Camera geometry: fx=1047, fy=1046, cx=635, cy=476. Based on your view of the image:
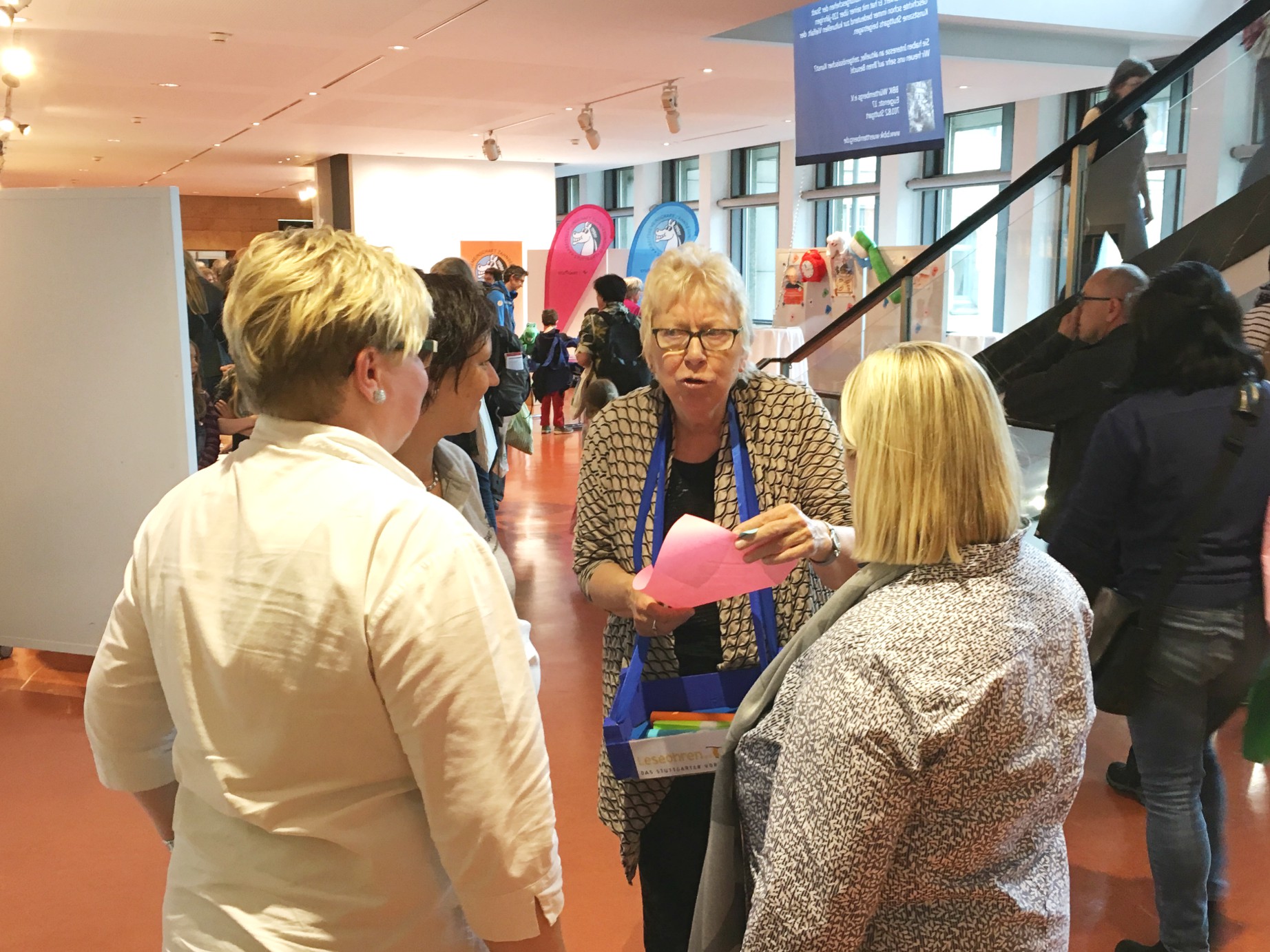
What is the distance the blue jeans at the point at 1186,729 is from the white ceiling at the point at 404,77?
5.66m

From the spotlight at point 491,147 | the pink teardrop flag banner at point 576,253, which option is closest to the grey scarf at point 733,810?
the spotlight at point 491,147

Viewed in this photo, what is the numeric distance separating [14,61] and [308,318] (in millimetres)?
8360

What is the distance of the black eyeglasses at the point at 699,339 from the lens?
1.97m

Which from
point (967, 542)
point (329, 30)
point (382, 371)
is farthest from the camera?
point (329, 30)

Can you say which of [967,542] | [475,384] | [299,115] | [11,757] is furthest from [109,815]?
[299,115]

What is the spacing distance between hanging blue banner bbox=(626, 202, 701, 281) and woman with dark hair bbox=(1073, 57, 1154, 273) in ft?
38.9

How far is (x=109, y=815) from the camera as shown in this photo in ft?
11.5

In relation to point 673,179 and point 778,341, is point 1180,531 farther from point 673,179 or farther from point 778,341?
point 673,179

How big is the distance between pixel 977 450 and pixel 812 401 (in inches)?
26.9

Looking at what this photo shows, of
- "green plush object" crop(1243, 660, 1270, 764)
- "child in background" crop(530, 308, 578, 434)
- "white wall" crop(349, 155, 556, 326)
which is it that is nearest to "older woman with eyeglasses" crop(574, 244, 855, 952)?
"green plush object" crop(1243, 660, 1270, 764)

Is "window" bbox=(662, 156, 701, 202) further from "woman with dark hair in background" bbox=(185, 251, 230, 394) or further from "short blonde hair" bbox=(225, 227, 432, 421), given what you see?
"short blonde hair" bbox=(225, 227, 432, 421)

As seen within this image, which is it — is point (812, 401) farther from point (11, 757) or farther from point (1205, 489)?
point (11, 757)

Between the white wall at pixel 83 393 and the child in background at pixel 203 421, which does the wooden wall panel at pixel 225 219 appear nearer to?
the child in background at pixel 203 421

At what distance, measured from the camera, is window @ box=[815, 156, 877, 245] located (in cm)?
1452
